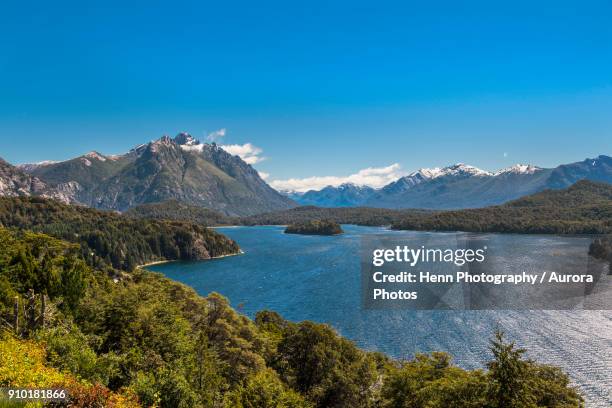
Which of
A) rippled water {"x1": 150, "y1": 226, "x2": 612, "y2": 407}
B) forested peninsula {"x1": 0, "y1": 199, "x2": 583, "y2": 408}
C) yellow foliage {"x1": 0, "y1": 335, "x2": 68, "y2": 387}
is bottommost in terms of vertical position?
rippled water {"x1": 150, "y1": 226, "x2": 612, "y2": 407}

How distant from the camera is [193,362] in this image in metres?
43.3

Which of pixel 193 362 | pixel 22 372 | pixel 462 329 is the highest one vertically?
pixel 22 372

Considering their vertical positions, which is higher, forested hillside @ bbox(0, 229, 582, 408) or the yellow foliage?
the yellow foliage

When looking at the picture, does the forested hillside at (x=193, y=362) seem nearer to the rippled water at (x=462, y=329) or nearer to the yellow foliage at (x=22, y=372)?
the yellow foliage at (x=22, y=372)

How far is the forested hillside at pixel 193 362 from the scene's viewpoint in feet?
98.6

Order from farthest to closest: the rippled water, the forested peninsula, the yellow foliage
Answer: the rippled water → the forested peninsula → the yellow foliage

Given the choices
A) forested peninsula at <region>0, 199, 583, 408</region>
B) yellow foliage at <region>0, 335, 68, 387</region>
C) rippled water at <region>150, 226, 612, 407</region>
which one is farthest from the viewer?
rippled water at <region>150, 226, 612, 407</region>

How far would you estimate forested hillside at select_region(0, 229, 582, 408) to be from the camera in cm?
3006

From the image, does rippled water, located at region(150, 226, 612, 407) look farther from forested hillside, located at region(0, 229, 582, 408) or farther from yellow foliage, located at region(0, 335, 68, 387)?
yellow foliage, located at region(0, 335, 68, 387)

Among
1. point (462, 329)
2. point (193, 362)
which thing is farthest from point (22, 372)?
point (462, 329)

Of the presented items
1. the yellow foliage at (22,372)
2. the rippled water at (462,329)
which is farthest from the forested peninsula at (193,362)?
the rippled water at (462,329)

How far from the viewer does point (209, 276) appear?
192 meters

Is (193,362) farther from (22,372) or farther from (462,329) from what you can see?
(462,329)

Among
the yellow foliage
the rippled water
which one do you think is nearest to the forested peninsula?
the yellow foliage
